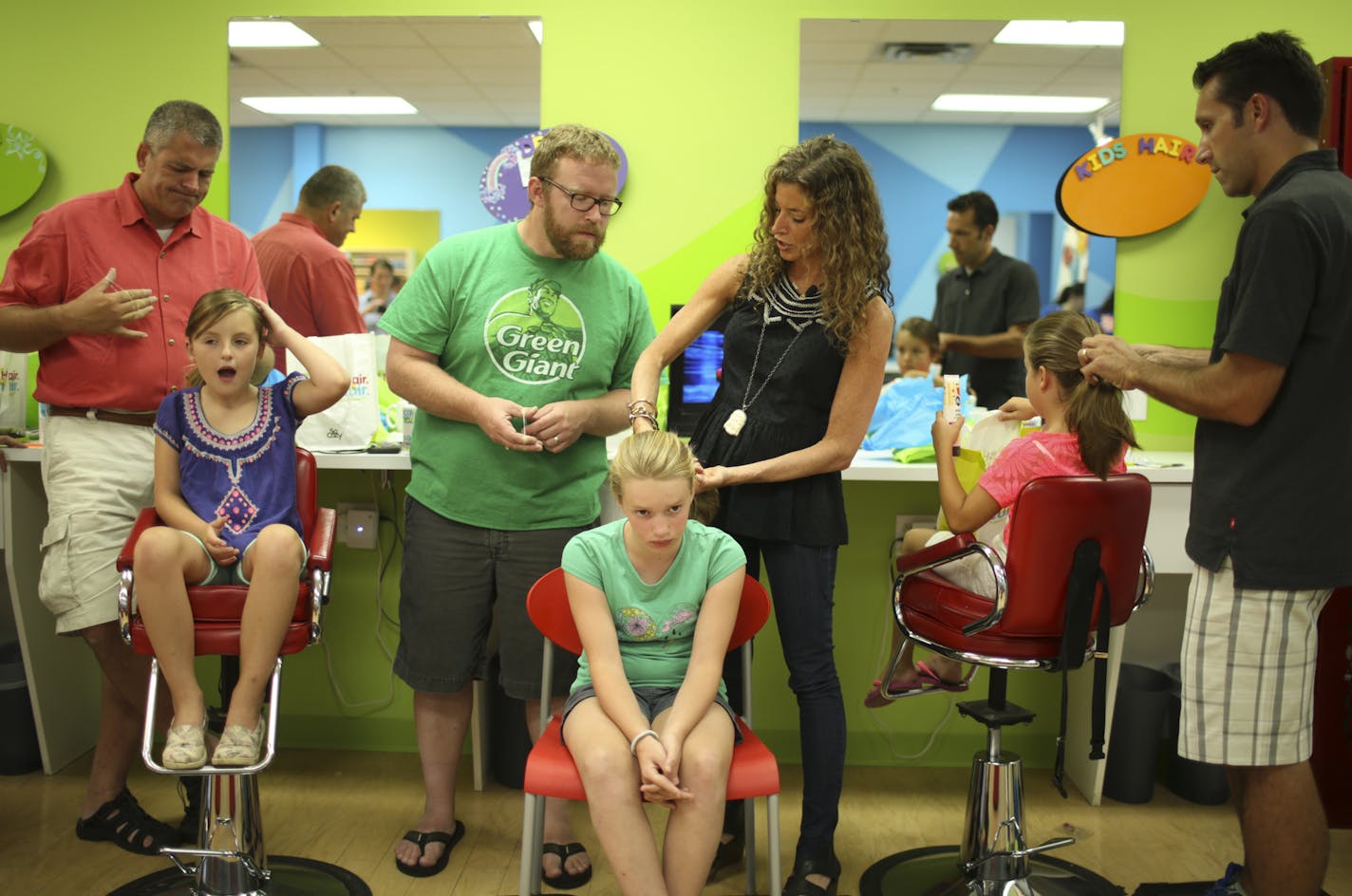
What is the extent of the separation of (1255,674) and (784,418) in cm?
103

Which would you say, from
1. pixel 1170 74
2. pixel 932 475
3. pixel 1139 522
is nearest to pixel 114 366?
pixel 932 475

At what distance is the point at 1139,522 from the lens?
2.15m

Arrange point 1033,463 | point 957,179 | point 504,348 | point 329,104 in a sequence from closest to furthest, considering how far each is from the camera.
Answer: point 1033,463
point 504,348
point 329,104
point 957,179

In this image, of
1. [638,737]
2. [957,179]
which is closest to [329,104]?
[957,179]

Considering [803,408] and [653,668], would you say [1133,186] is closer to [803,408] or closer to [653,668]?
[803,408]

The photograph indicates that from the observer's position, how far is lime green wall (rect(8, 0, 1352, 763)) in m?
3.40

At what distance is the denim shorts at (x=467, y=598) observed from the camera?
8.32ft

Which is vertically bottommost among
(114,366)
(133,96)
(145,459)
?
(145,459)

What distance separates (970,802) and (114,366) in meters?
2.22

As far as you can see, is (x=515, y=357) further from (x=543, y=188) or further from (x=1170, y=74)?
(x=1170, y=74)

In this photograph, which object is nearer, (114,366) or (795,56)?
(114,366)

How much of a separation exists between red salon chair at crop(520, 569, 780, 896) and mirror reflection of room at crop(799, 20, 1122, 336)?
1.55 m

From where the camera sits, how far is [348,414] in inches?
118

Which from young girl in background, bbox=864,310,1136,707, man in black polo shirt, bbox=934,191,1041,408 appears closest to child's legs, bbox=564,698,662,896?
young girl in background, bbox=864,310,1136,707
